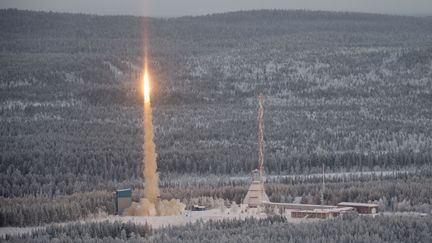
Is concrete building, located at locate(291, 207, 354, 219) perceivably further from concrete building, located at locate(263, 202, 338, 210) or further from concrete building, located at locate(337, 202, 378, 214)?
concrete building, located at locate(263, 202, 338, 210)

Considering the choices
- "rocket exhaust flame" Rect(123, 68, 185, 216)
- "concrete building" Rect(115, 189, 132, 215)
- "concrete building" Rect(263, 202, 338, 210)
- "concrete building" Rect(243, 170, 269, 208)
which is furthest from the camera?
"concrete building" Rect(243, 170, 269, 208)

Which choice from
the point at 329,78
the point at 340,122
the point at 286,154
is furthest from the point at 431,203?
the point at 329,78

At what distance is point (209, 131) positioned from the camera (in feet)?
461

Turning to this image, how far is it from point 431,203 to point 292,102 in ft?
285

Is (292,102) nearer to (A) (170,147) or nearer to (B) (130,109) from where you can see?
(B) (130,109)

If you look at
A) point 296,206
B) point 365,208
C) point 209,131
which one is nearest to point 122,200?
point 296,206

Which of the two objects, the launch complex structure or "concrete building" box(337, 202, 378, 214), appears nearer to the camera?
the launch complex structure

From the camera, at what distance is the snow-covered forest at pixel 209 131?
92000mm

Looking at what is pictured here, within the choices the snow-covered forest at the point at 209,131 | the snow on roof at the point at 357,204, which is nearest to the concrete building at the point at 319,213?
the snow on roof at the point at 357,204

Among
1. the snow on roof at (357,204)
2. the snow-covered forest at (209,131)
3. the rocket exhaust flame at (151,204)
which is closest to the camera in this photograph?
the snow on roof at (357,204)

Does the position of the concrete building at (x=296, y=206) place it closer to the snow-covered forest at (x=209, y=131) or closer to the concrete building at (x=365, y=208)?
the concrete building at (x=365, y=208)

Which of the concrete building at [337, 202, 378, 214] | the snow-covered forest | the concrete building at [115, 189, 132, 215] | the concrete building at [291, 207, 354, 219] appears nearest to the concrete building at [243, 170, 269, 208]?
the snow-covered forest

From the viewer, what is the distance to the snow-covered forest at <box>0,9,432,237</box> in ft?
302

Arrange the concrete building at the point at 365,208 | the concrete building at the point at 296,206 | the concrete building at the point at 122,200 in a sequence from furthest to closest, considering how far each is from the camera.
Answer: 1. the concrete building at the point at 122,200
2. the concrete building at the point at 296,206
3. the concrete building at the point at 365,208
